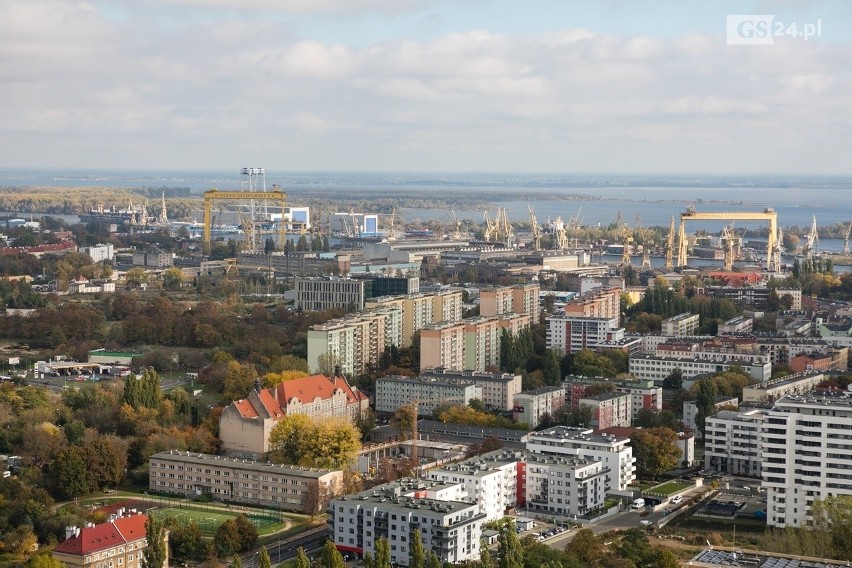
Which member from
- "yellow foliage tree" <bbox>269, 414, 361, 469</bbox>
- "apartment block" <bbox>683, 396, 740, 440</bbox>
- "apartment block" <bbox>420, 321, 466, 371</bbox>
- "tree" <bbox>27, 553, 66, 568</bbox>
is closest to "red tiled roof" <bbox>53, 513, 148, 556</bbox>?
"tree" <bbox>27, 553, 66, 568</bbox>

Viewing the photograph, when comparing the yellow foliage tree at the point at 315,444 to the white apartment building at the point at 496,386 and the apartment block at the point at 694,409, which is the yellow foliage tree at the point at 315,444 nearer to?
the white apartment building at the point at 496,386

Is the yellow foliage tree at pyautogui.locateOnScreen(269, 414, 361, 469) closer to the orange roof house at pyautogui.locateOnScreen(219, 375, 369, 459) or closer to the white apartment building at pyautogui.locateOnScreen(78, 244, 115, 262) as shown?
the orange roof house at pyautogui.locateOnScreen(219, 375, 369, 459)

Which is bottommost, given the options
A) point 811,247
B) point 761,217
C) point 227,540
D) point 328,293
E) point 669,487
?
point 669,487

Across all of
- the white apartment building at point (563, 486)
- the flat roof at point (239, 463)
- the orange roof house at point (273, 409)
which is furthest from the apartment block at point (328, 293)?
the white apartment building at point (563, 486)

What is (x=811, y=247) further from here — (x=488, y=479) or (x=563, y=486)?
(x=488, y=479)

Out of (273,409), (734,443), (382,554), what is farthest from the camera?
(273,409)

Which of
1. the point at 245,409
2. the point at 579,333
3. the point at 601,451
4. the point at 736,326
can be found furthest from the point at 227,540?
the point at 736,326
